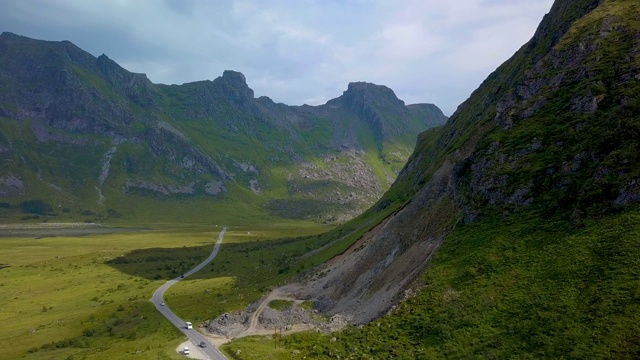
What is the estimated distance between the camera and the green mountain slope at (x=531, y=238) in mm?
35188

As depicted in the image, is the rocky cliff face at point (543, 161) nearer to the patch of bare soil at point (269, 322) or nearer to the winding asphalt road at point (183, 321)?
the patch of bare soil at point (269, 322)

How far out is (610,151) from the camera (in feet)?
147

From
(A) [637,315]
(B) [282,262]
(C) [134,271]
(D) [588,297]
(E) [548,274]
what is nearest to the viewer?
(A) [637,315]

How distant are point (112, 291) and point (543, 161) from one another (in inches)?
3896

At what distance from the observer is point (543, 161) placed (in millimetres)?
51969

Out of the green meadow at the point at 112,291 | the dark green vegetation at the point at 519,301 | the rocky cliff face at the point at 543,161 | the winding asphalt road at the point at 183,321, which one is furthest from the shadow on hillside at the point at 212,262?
the dark green vegetation at the point at 519,301

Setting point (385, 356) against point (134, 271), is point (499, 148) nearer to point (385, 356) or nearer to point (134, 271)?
point (385, 356)

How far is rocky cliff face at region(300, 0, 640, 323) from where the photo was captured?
45.1 metres

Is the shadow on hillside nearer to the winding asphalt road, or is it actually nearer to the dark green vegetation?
the winding asphalt road

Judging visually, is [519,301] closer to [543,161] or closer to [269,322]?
[543,161]

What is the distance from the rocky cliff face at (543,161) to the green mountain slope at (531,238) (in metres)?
0.21

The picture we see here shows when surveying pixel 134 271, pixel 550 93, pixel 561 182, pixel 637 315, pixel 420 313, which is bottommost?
pixel 134 271

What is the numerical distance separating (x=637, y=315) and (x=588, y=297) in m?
4.10

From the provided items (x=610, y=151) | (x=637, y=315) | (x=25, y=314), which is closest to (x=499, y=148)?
(x=610, y=151)
